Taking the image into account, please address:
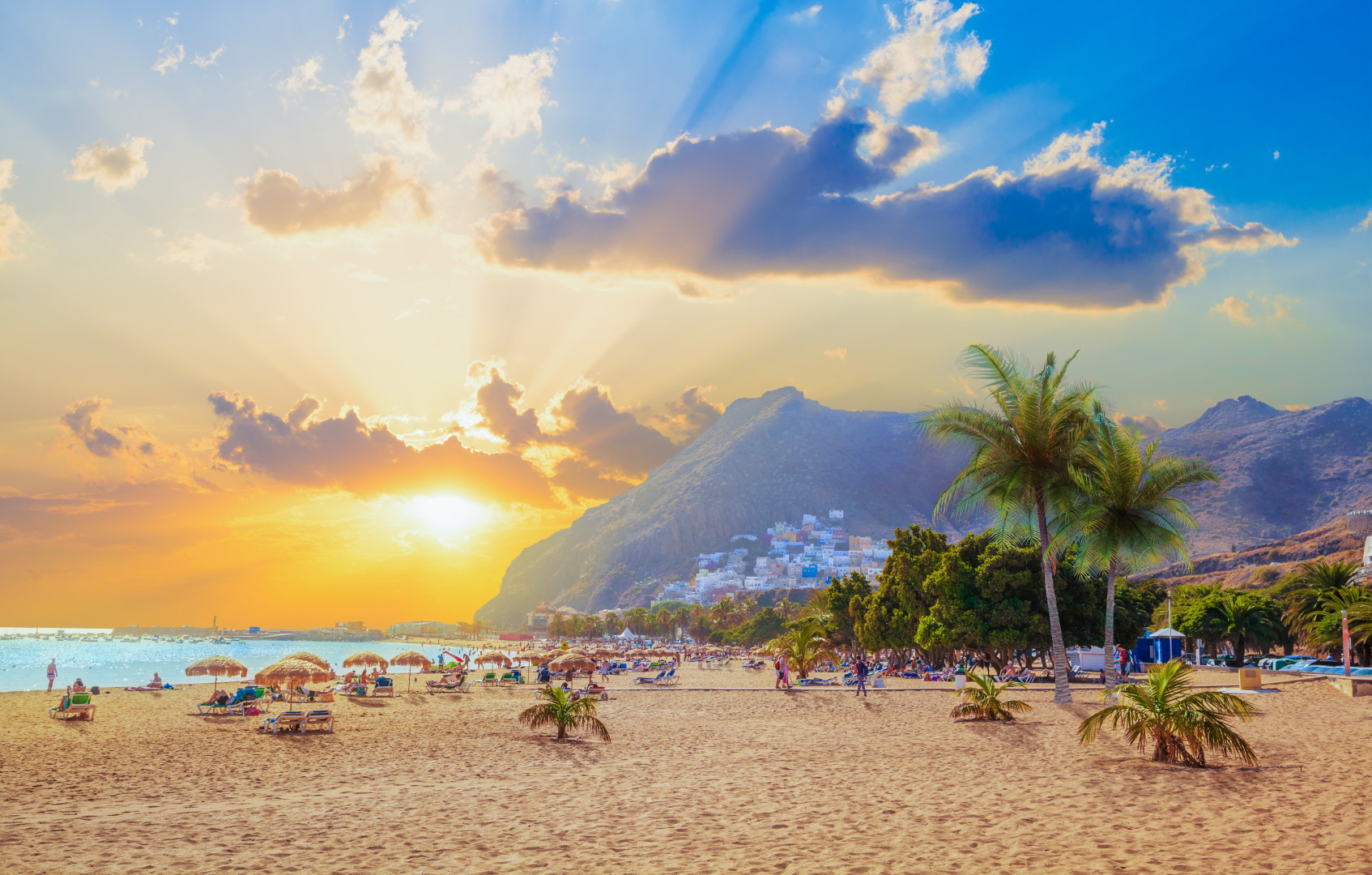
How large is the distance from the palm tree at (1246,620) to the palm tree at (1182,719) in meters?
48.1

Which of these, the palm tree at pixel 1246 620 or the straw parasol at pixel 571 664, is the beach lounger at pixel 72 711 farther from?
the palm tree at pixel 1246 620

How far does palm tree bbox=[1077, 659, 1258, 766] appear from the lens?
11398 mm

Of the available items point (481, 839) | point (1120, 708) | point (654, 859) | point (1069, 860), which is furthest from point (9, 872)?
point (1120, 708)

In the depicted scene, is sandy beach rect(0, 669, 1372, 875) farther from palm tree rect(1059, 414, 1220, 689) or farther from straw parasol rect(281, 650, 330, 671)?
straw parasol rect(281, 650, 330, 671)

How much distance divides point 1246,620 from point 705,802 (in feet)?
179

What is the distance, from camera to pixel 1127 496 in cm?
2252

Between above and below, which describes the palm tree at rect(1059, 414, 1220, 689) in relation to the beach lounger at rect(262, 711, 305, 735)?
above

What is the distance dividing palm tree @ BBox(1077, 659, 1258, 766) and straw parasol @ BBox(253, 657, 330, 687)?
27.5 meters

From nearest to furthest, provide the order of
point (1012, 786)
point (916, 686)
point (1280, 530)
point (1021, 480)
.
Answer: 1. point (1012, 786)
2. point (1021, 480)
3. point (916, 686)
4. point (1280, 530)

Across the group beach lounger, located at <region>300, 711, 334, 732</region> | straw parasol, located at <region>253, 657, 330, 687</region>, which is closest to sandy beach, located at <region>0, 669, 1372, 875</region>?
beach lounger, located at <region>300, 711, 334, 732</region>

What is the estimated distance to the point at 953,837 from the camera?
8.27 m

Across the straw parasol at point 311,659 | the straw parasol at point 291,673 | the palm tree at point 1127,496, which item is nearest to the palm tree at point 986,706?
the palm tree at point 1127,496

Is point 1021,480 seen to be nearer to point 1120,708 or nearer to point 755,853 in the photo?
point 1120,708

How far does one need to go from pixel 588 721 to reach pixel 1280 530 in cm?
22955
